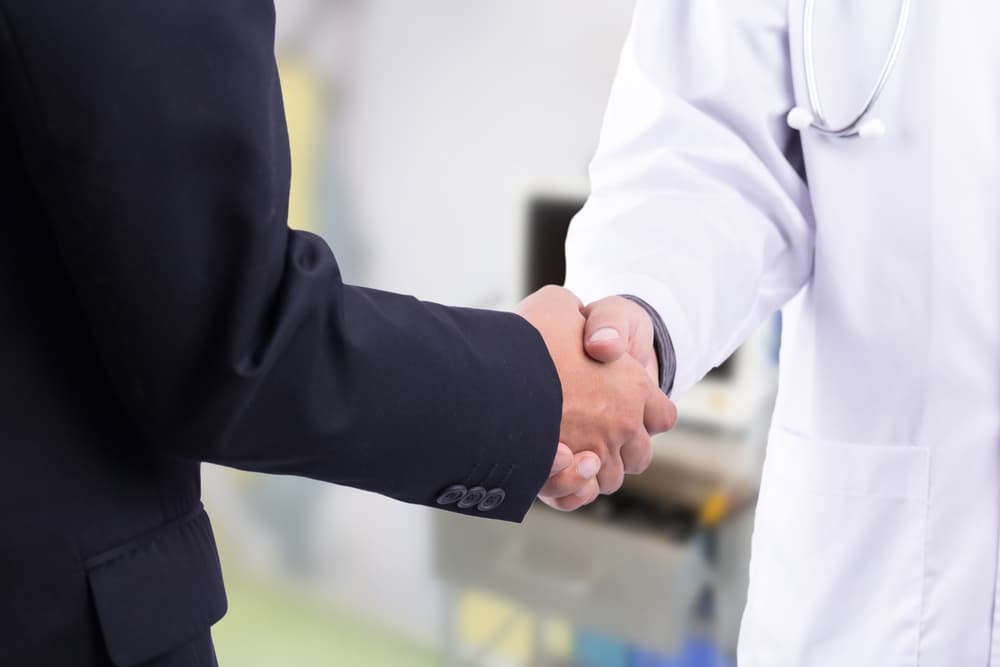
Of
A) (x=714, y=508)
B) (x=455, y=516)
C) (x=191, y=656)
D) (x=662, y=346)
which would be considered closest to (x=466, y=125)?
(x=455, y=516)

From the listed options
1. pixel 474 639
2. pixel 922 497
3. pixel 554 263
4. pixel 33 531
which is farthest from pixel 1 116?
pixel 474 639

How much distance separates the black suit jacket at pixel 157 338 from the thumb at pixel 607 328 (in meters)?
0.18

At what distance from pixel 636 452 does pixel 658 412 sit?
0.13ft

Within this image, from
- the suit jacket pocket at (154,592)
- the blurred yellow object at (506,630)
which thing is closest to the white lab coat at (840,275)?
the suit jacket pocket at (154,592)

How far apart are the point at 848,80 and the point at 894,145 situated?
0.07m

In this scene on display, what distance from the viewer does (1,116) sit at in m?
0.55

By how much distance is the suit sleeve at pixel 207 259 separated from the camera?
526 mm

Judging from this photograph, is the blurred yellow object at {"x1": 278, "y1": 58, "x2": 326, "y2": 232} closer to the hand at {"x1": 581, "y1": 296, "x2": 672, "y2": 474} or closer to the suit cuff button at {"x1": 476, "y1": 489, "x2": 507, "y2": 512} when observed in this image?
the hand at {"x1": 581, "y1": 296, "x2": 672, "y2": 474}

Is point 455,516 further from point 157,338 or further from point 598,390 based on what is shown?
point 157,338

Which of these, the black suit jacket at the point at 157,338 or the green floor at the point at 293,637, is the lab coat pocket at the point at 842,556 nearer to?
the black suit jacket at the point at 157,338

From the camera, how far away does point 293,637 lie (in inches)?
105

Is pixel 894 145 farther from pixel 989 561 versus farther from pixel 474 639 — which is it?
pixel 474 639

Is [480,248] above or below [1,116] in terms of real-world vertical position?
below

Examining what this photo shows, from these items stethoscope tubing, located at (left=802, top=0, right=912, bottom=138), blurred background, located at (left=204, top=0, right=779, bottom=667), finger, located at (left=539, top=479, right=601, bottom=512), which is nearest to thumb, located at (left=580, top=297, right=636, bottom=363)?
finger, located at (left=539, top=479, right=601, bottom=512)
